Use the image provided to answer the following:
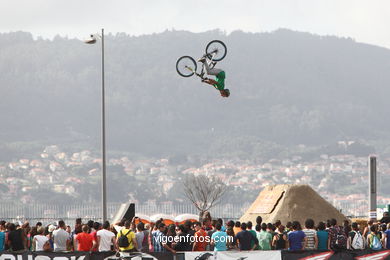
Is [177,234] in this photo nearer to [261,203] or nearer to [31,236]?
[31,236]

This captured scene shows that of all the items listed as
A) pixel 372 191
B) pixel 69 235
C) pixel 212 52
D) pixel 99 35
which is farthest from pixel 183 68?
pixel 372 191

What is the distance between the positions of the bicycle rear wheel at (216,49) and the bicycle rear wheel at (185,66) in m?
0.93

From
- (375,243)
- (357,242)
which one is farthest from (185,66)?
(357,242)

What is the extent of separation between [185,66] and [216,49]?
5.29 ft

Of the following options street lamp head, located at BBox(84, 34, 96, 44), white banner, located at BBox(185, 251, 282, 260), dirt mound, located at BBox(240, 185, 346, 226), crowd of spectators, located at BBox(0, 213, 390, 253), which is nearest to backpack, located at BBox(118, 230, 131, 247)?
crowd of spectators, located at BBox(0, 213, 390, 253)

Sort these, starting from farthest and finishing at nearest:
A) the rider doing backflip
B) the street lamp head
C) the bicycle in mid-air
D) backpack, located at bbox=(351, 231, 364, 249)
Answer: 1. the street lamp head
2. the bicycle in mid-air
3. the rider doing backflip
4. backpack, located at bbox=(351, 231, 364, 249)

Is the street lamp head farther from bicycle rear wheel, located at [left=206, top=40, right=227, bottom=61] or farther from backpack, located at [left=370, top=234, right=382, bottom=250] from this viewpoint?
backpack, located at [left=370, top=234, right=382, bottom=250]

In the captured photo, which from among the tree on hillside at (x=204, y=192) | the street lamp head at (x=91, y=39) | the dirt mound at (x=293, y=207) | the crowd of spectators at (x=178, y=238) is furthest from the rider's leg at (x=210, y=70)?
the tree on hillside at (x=204, y=192)

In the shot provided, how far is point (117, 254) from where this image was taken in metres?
22.3

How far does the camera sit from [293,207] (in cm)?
4194

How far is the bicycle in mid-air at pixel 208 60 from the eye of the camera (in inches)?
1251

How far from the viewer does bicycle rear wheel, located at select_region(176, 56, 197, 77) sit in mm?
32906

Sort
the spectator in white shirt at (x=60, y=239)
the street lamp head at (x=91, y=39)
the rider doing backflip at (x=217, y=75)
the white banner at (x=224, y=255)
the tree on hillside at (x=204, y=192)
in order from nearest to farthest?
1. the white banner at (x=224, y=255)
2. the spectator in white shirt at (x=60, y=239)
3. the rider doing backflip at (x=217, y=75)
4. the street lamp head at (x=91, y=39)
5. the tree on hillside at (x=204, y=192)

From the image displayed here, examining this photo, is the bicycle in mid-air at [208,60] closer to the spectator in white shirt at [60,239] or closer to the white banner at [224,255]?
the spectator in white shirt at [60,239]
